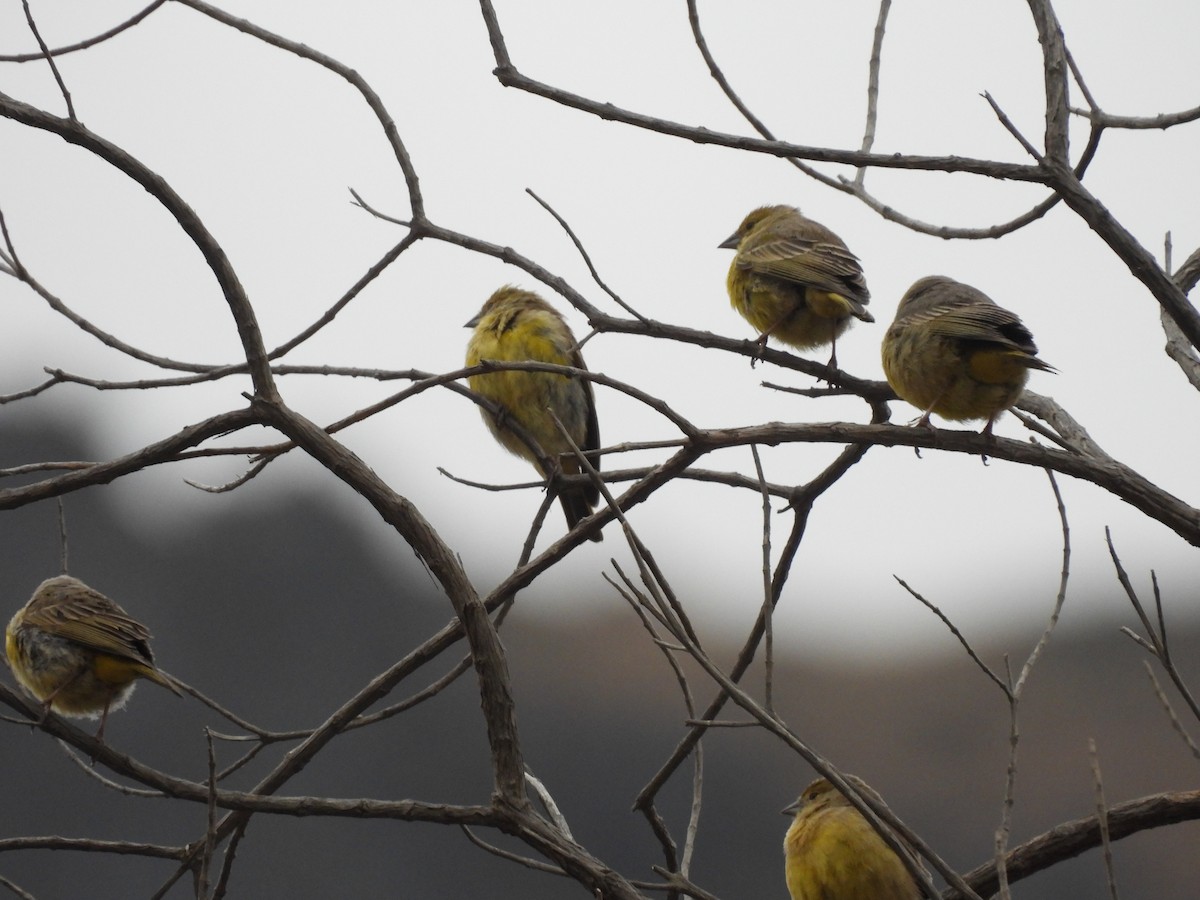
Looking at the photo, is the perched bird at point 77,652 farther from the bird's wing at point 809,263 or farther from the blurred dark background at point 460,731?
the blurred dark background at point 460,731

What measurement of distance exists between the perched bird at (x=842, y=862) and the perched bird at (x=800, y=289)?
6.94ft

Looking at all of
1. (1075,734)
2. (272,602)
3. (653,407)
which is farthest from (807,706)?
(653,407)

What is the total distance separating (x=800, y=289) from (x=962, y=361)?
1.47 metres

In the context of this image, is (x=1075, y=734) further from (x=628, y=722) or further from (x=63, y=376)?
(x=63, y=376)

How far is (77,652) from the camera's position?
5.41 meters

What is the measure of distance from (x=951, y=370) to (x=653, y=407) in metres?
1.72

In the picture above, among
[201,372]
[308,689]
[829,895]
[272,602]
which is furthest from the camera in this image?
[272,602]

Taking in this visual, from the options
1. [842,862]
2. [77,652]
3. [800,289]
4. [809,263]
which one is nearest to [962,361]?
[800,289]

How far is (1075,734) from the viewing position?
19.6 m

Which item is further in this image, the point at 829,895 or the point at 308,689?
the point at 308,689

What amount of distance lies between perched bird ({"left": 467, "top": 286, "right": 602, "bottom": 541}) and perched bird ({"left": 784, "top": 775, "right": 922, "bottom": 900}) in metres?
2.38

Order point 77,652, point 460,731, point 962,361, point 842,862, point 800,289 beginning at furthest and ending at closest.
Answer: point 460,731, point 800,289, point 77,652, point 962,361, point 842,862

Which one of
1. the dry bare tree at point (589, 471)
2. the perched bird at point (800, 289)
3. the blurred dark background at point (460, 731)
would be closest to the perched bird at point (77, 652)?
the dry bare tree at point (589, 471)

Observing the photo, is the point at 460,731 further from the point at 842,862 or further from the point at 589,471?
the point at 589,471
